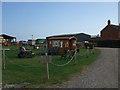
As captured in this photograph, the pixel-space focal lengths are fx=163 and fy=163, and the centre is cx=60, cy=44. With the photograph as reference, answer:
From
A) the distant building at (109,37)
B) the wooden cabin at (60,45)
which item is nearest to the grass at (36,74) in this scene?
the wooden cabin at (60,45)

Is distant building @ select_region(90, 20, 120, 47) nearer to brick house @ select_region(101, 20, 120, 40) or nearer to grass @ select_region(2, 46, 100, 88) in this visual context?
brick house @ select_region(101, 20, 120, 40)

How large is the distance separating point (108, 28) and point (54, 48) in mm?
36830

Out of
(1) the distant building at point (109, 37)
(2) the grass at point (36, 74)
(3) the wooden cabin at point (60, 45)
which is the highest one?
(1) the distant building at point (109, 37)

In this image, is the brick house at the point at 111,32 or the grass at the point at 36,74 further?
the brick house at the point at 111,32

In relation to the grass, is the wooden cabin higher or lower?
higher

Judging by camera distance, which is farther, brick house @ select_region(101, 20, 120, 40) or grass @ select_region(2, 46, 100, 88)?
brick house @ select_region(101, 20, 120, 40)

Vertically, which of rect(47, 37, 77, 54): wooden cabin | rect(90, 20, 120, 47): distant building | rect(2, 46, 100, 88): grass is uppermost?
rect(90, 20, 120, 47): distant building

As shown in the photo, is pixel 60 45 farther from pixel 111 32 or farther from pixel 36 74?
pixel 111 32

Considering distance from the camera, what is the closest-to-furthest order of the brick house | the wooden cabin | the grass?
the grass, the wooden cabin, the brick house

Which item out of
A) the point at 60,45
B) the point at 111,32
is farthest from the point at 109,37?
the point at 60,45

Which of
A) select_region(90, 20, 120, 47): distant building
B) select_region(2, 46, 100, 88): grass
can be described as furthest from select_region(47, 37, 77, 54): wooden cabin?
select_region(90, 20, 120, 47): distant building

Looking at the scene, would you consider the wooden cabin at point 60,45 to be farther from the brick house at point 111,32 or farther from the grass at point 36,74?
the brick house at point 111,32

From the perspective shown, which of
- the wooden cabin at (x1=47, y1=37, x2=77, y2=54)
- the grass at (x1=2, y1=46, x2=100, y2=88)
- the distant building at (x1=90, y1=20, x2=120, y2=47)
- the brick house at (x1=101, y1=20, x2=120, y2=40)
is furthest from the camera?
the brick house at (x1=101, y1=20, x2=120, y2=40)

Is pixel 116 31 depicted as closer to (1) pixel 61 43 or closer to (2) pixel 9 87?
(1) pixel 61 43
